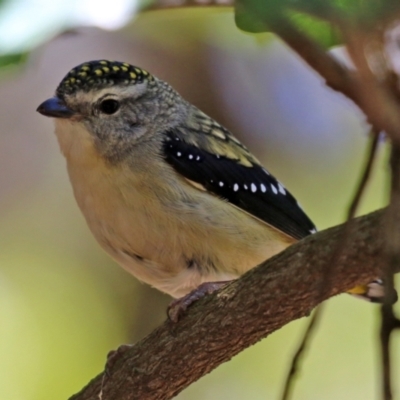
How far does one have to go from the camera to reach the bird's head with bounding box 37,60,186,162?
4211 millimetres

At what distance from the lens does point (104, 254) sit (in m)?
7.59

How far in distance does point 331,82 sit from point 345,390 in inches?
231

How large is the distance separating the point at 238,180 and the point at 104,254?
3.27 metres

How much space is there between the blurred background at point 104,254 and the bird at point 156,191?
2.17m

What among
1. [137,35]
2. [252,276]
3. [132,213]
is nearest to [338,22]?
[252,276]

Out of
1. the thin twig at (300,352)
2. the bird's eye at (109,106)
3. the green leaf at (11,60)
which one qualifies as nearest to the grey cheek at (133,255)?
the bird's eye at (109,106)

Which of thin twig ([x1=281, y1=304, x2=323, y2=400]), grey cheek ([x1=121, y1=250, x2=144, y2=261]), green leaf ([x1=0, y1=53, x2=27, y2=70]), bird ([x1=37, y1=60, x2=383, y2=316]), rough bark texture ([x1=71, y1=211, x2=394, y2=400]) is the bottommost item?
thin twig ([x1=281, y1=304, x2=323, y2=400])

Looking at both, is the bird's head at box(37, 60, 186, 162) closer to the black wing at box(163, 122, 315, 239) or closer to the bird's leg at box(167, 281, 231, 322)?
the black wing at box(163, 122, 315, 239)

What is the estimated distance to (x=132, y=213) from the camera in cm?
398

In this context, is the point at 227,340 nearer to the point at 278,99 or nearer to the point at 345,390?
the point at 345,390

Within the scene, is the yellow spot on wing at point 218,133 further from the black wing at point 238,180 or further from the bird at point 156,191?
the bird at point 156,191

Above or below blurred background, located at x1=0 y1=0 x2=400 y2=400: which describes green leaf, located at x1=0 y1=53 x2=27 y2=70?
below

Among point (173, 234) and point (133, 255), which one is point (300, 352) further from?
point (133, 255)

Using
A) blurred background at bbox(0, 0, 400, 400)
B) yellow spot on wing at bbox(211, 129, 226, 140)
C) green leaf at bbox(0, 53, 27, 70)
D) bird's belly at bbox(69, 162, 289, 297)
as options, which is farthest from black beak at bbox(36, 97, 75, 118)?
blurred background at bbox(0, 0, 400, 400)
